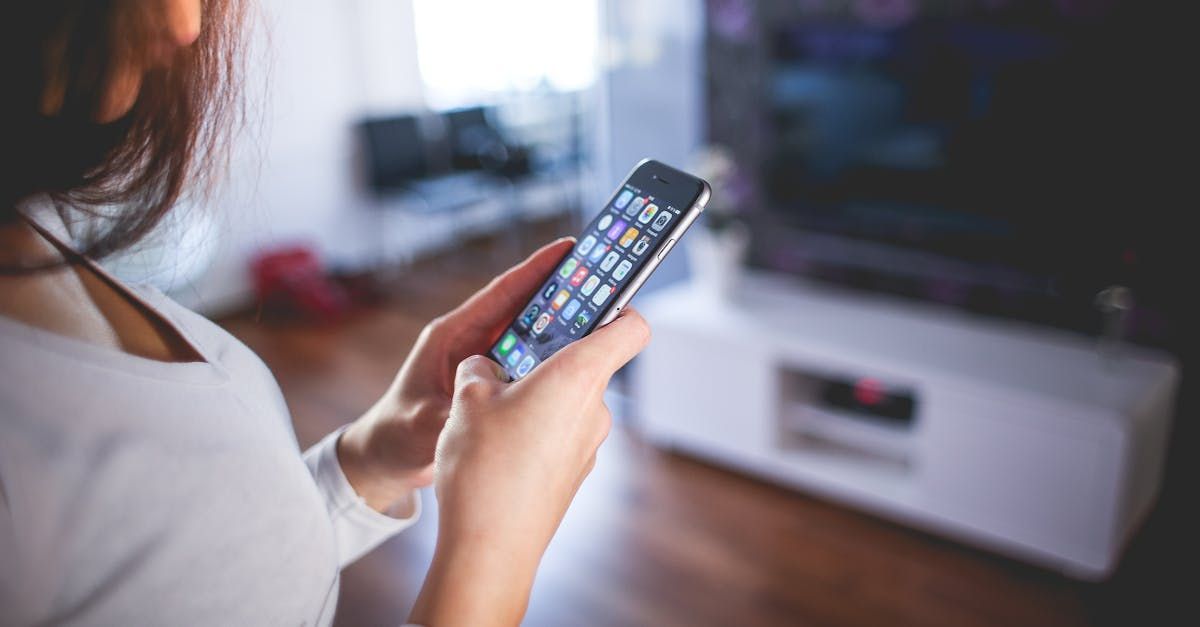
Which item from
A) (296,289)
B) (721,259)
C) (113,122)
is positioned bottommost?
(296,289)

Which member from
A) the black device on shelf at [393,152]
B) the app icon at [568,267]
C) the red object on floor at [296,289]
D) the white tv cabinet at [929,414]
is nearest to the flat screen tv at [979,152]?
the white tv cabinet at [929,414]

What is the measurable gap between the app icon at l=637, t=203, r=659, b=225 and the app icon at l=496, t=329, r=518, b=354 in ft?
0.38

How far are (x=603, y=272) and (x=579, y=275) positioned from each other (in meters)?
0.02

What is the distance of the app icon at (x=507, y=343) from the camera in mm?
705

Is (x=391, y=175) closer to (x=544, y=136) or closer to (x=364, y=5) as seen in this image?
(x=364, y=5)

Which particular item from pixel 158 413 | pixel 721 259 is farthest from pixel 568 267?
pixel 721 259

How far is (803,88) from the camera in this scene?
2.34 meters

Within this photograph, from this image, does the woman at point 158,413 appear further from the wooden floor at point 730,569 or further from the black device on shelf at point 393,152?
the black device on shelf at point 393,152

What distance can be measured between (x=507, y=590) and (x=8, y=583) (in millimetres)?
230

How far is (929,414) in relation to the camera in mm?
1910

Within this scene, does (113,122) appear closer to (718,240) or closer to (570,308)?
(570,308)

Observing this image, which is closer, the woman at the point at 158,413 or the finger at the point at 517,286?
the woman at the point at 158,413

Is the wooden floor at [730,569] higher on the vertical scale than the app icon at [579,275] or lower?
lower

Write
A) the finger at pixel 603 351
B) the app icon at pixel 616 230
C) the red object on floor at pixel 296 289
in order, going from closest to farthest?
the finger at pixel 603 351 < the app icon at pixel 616 230 < the red object on floor at pixel 296 289
